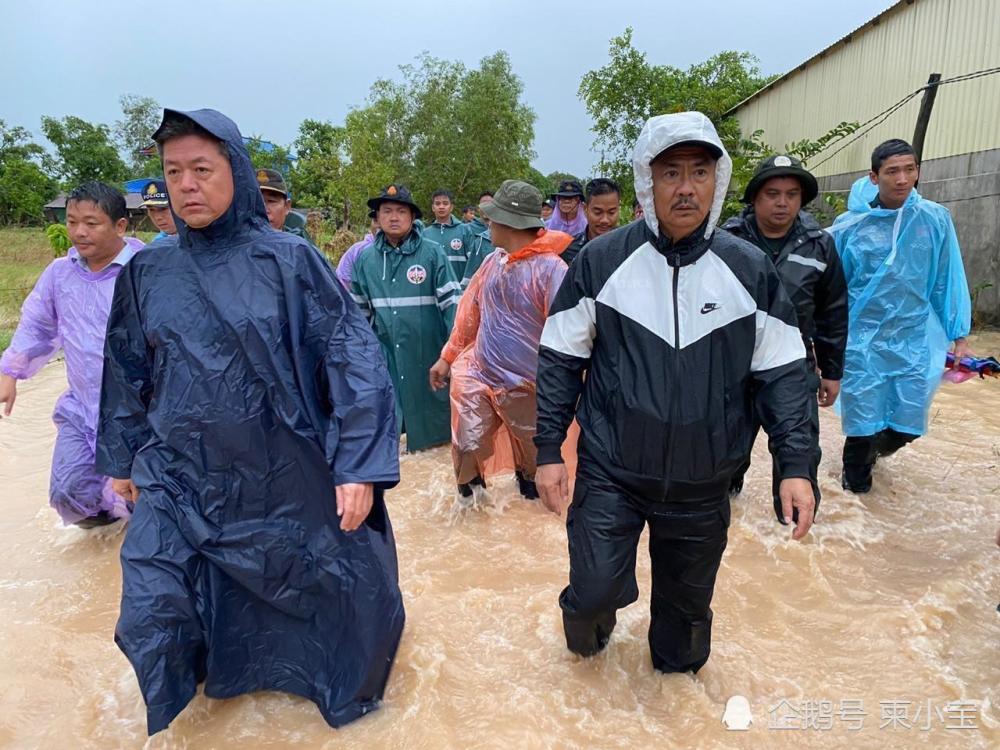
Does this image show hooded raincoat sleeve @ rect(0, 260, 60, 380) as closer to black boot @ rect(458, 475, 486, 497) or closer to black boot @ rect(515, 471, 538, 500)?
black boot @ rect(458, 475, 486, 497)

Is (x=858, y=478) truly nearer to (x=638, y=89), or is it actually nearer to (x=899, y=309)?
(x=899, y=309)

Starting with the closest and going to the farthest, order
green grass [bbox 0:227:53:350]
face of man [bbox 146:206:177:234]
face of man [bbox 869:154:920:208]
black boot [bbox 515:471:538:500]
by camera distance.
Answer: face of man [bbox 869:154:920:208] → black boot [bbox 515:471:538:500] → face of man [bbox 146:206:177:234] → green grass [bbox 0:227:53:350]

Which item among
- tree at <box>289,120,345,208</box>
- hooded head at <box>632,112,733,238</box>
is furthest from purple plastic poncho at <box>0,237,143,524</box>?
tree at <box>289,120,345,208</box>

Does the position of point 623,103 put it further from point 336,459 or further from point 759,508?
point 336,459

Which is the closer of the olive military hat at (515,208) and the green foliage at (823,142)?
the olive military hat at (515,208)

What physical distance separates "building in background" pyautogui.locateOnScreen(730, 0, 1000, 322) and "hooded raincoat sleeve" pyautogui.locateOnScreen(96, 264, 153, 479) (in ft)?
28.1

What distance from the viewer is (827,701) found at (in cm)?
244

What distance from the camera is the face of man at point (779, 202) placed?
11.1 ft

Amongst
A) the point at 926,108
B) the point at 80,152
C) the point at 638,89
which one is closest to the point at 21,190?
the point at 80,152

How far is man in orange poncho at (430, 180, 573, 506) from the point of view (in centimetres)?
383

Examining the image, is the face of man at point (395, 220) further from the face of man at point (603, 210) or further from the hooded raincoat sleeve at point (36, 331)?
the hooded raincoat sleeve at point (36, 331)

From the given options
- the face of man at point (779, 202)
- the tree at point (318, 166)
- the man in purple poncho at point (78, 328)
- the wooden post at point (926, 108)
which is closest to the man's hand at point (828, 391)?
the face of man at point (779, 202)

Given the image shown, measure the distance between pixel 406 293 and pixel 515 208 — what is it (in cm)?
152

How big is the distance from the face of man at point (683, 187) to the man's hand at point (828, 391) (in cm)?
194
